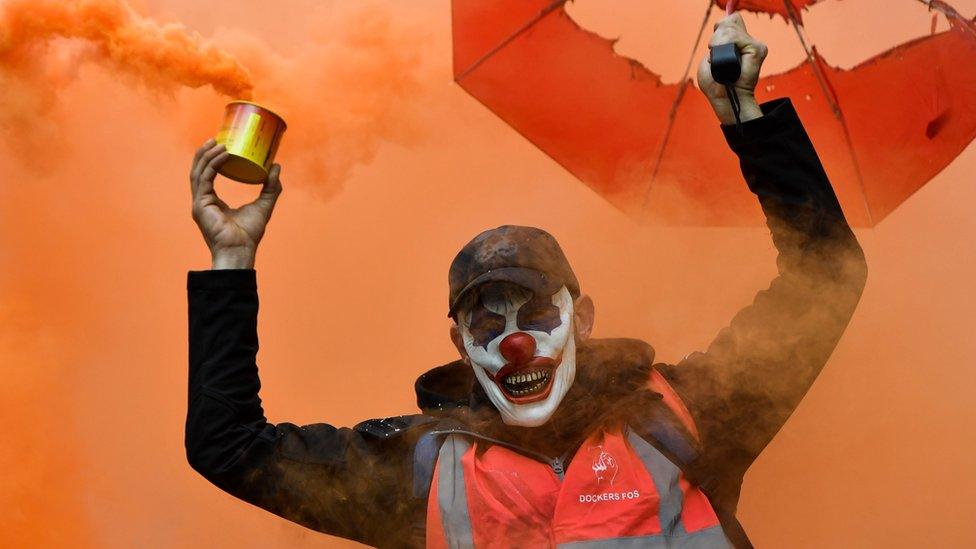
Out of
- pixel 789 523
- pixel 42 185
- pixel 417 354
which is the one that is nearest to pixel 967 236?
pixel 789 523

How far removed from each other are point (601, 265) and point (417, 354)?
77 cm

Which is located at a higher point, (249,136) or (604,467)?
(249,136)

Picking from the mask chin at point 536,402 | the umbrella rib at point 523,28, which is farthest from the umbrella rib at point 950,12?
the mask chin at point 536,402

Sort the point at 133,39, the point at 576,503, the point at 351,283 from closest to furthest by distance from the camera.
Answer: the point at 576,503 → the point at 133,39 → the point at 351,283

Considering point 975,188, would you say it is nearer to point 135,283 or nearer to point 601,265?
point 601,265

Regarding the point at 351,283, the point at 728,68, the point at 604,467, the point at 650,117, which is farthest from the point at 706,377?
the point at 351,283

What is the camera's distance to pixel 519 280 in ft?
9.00

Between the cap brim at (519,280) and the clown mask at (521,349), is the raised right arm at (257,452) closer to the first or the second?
the clown mask at (521,349)

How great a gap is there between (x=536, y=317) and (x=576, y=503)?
0.48 metres

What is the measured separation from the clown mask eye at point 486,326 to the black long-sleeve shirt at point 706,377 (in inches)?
10.2

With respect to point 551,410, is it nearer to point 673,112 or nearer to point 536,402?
point 536,402

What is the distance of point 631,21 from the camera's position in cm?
397

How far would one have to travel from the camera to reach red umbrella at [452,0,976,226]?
12.2 ft

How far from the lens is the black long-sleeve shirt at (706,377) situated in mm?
2600
